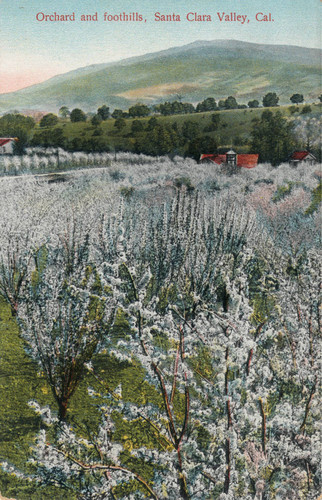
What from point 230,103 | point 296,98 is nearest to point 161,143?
point 230,103

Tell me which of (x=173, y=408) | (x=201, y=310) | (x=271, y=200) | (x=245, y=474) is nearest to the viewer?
(x=245, y=474)

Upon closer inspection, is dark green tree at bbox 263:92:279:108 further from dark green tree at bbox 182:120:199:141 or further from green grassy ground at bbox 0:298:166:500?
green grassy ground at bbox 0:298:166:500

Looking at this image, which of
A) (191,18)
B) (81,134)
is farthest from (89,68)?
(191,18)

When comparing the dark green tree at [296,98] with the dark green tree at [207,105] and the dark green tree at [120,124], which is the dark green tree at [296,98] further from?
A: the dark green tree at [120,124]

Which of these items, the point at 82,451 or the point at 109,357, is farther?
the point at 109,357

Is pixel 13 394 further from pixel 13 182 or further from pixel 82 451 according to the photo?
pixel 13 182

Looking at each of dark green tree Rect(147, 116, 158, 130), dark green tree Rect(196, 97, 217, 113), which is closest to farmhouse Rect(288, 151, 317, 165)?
dark green tree Rect(196, 97, 217, 113)

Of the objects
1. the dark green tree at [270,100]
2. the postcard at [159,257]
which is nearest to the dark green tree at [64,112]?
the postcard at [159,257]
